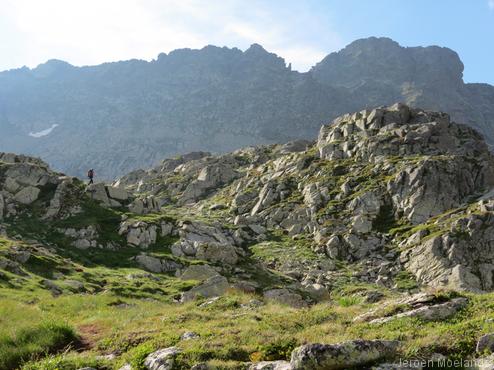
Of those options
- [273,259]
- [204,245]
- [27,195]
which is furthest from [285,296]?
[27,195]

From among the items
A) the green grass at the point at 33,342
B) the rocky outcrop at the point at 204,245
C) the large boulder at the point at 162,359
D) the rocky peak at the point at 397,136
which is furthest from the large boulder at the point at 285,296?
the rocky peak at the point at 397,136

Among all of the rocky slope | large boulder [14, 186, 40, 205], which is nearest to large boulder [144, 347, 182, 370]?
the rocky slope

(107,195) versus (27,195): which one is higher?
(107,195)

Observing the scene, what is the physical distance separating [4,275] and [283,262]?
3561cm

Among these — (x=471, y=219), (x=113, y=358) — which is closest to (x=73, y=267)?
(x=113, y=358)

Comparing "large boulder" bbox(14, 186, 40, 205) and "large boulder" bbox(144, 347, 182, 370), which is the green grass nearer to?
"large boulder" bbox(144, 347, 182, 370)

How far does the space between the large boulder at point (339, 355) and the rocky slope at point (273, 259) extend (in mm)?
32

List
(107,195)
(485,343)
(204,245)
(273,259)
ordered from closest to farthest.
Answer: (485,343), (204,245), (273,259), (107,195)

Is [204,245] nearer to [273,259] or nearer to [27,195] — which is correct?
[273,259]

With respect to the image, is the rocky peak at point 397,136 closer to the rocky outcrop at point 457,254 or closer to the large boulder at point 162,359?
the rocky outcrop at point 457,254

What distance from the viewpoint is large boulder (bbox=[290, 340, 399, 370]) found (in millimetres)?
11430

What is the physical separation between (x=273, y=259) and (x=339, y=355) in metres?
50.0

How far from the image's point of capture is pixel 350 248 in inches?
2530

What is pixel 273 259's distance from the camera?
201ft
